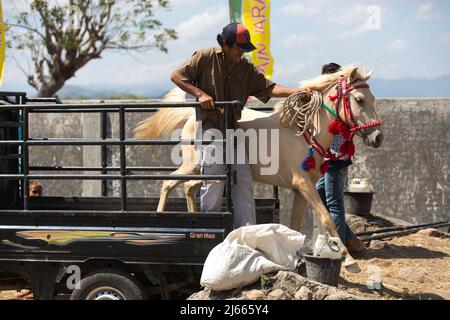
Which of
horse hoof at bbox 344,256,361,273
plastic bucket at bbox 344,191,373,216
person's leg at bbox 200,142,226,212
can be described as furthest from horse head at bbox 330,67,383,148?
plastic bucket at bbox 344,191,373,216

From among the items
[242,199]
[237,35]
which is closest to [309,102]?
[237,35]

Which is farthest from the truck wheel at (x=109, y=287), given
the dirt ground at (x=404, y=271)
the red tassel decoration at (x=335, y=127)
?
the red tassel decoration at (x=335, y=127)

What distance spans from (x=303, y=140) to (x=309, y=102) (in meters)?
0.34

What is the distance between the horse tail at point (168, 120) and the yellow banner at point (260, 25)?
4.75 metres

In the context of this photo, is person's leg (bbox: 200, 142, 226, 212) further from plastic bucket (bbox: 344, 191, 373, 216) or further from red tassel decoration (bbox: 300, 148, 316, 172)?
plastic bucket (bbox: 344, 191, 373, 216)

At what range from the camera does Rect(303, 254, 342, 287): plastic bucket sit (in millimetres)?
4840

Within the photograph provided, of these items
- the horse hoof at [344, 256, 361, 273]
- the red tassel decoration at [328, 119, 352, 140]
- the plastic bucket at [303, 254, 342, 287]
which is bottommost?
the horse hoof at [344, 256, 361, 273]

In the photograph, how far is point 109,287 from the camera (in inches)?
190

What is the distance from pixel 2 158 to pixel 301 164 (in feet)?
8.27

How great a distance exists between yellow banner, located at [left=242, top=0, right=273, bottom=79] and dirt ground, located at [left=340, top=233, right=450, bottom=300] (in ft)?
13.9

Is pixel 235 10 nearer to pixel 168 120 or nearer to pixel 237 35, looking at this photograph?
pixel 168 120

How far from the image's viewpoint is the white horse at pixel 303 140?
5703 millimetres

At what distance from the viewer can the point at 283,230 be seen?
15.5 feet

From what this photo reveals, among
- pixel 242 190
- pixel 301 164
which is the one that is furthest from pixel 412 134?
pixel 242 190
